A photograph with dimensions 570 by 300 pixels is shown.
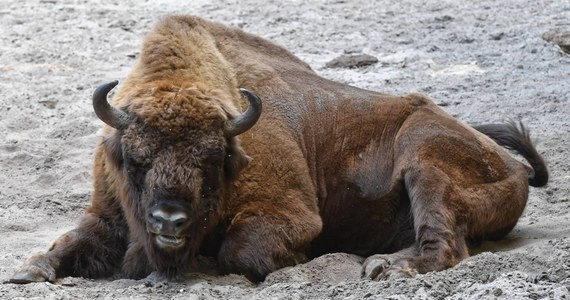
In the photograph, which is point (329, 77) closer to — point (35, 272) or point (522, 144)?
point (522, 144)

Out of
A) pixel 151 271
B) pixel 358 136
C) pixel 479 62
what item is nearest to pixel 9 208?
pixel 151 271

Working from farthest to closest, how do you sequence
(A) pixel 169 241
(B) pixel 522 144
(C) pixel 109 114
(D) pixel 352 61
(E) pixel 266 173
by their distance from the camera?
(D) pixel 352 61 < (B) pixel 522 144 < (E) pixel 266 173 < (C) pixel 109 114 < (A) pixel 169 241

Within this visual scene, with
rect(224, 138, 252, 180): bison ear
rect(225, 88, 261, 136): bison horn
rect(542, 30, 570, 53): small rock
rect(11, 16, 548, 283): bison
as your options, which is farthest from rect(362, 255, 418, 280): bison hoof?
rect(542, 30, 570, 53): small rock

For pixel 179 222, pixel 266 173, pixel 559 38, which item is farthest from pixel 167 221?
pixel 559 38

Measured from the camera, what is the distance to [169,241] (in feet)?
16.7

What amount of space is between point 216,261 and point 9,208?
1.84 metres

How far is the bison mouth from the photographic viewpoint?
200 inches

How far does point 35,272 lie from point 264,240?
1.18m

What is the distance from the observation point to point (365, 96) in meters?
6.66

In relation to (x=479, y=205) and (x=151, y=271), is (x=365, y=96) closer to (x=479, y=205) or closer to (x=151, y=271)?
(x=479, y=205)

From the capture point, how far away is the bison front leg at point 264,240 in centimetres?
548

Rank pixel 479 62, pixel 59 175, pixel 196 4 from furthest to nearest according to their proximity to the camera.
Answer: pixel 196 4 < pixel 479 62 < pixel 59 175

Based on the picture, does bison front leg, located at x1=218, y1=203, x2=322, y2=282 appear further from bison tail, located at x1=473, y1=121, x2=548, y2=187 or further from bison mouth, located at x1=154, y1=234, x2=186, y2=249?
bison tail, located at x1=473, y1=121, x2=548, y2=187

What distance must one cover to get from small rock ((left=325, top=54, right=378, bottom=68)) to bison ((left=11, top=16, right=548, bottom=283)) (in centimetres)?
275
